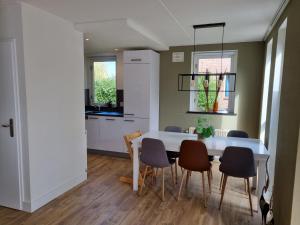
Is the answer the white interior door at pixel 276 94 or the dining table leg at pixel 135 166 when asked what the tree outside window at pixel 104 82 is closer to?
the dining table leg at pixel 135 166

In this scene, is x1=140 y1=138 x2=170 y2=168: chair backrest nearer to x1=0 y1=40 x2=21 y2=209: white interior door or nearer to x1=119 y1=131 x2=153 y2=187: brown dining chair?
x1=119 y1=131 x2=153 y2=187: brown dining chair

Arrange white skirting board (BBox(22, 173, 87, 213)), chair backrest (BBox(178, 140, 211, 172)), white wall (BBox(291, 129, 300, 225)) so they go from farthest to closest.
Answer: chair backrest (BBox(178, 140, 211, 172)), white skirting board (BBox(22, 173, 87, 213)), white wall (BBox(291, 129, 300, 225))

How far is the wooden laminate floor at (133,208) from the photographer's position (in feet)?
8.32

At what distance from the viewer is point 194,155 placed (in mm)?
2830

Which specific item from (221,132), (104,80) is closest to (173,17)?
(221,132)

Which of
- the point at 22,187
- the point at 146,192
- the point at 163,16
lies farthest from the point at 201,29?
the point at 22,187

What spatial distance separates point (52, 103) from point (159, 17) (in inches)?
70.6

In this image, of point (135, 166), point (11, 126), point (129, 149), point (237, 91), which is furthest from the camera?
point (237, 91)

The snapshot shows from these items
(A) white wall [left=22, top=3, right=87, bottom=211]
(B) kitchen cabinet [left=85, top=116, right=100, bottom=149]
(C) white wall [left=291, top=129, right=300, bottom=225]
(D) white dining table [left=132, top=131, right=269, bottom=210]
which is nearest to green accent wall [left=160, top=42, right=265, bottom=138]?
(D) white dining table [left=132, top=131, right=269, bottom=210]

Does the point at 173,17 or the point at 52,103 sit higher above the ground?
the point at 173,17

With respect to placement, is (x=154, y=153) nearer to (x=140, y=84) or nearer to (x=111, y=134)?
(x=140, y=84)

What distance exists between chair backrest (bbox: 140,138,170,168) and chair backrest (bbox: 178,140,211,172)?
0.24 metres

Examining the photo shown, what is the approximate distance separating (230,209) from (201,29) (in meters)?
2.62

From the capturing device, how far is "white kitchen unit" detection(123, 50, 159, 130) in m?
4.48
